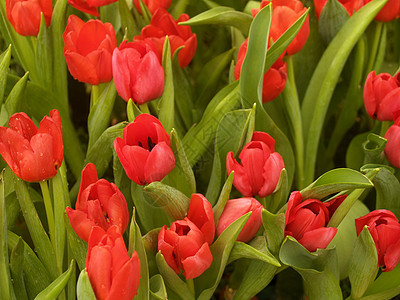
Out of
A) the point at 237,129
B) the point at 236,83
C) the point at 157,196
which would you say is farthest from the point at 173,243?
the point at 236,83

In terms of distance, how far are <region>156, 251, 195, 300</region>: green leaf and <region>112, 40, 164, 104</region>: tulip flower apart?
0.20 metres

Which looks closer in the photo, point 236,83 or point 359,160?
point 236,83

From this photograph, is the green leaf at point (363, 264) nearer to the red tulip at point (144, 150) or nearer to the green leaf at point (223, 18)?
the red tulip at point (144, 150)

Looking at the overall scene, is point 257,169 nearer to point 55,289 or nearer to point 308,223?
point 308,223

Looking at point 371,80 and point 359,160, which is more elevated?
point 371,80

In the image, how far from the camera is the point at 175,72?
846 mm

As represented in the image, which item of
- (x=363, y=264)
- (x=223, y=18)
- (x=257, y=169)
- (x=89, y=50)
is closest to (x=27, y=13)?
(x=89, y=50)

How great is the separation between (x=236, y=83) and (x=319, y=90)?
0.16 meters

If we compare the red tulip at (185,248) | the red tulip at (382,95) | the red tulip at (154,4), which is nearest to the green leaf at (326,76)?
the red tulip at (382,95)

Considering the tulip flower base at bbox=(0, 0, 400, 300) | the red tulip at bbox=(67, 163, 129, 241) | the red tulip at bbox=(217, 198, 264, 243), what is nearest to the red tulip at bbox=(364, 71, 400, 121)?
the tulip flower base at bbox=(0, 0, 400, 300)

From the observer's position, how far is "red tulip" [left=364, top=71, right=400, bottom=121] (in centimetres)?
69

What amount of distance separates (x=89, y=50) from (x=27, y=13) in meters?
0.13

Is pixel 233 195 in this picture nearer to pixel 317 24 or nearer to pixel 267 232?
pixel 267 232

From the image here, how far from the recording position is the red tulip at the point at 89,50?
68cm
